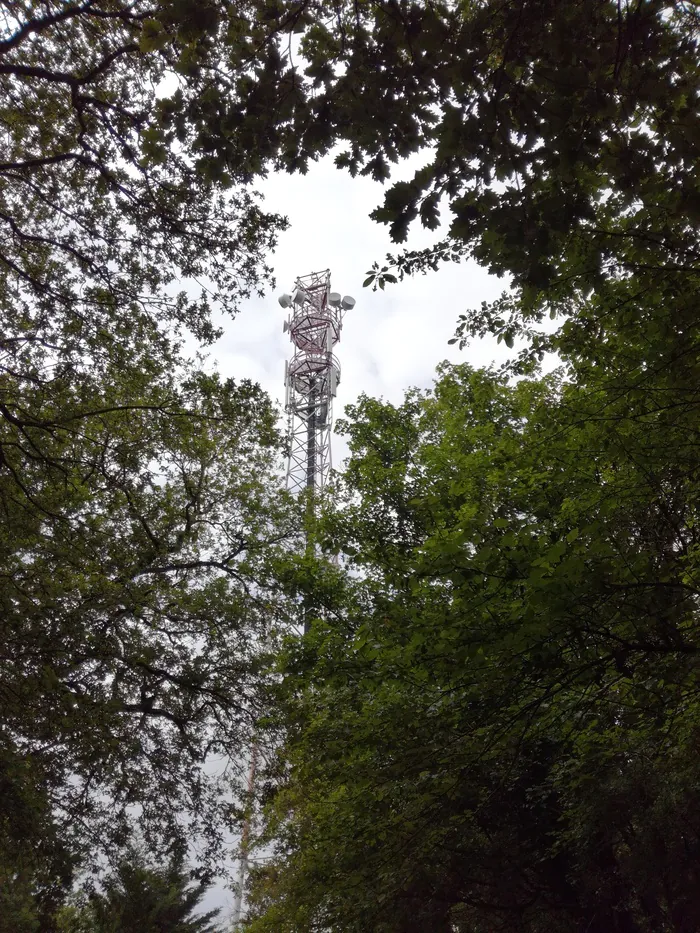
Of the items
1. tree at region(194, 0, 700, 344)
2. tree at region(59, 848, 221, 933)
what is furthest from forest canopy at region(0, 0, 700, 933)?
tree at region(59, 848, 221, 933)

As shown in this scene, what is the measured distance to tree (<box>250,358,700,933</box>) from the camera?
475 cm

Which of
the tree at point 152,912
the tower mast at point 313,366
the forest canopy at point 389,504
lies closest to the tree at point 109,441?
the forest canopy at point 389,504

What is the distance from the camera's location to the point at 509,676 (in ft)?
15.5

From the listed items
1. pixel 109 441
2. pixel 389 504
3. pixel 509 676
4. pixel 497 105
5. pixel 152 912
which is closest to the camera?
pixel 497 105

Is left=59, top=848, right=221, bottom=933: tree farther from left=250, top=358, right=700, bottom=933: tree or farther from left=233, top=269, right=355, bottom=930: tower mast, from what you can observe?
left=233, top=269, right=355, bottom=930: tower mast

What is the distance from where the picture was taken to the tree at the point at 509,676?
4.75 m

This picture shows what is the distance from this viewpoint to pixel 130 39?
581cm

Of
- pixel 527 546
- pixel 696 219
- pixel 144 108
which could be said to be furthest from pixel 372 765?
pixel 144 108

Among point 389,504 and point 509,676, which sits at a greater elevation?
point 389,504

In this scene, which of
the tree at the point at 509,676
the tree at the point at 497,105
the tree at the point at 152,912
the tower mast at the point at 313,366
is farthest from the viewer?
the tower mast at the point at 313,366

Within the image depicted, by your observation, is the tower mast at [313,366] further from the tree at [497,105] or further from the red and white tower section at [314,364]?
the tree at [497,105]

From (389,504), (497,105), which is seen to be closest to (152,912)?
(389,504)

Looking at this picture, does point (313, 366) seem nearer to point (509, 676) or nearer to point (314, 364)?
point (314, 364)

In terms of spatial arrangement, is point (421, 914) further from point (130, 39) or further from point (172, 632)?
point (130, 39)
